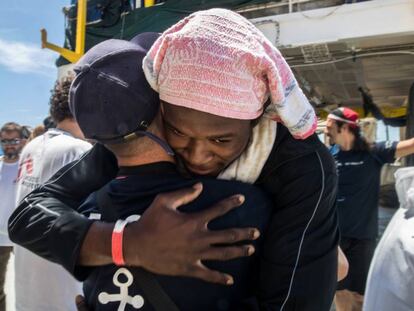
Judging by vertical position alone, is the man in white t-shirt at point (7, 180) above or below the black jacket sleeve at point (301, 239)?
below

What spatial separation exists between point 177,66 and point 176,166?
268 millimetres

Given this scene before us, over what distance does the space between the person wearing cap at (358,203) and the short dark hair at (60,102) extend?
8.73ft

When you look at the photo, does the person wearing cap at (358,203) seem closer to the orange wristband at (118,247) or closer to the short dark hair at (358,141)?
the short dark hair at (358,141)

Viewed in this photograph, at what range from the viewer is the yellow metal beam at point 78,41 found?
23.7ft

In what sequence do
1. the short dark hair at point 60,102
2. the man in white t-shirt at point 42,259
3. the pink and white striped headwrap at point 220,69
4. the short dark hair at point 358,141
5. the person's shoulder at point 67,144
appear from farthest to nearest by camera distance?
the short dark hair at point 358,141
the short dark hair at point 60,102
the person's shoulder at point 67,144
the man in white t-shirt at point 42,259
the pink and white striped headwrap at point 220,69

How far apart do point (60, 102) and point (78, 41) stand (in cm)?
525

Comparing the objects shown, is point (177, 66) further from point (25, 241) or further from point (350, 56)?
point (350, 56)

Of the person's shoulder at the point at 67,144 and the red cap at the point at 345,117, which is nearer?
the person's shoulder at the point at 67,144

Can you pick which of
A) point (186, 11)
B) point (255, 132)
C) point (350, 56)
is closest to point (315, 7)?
point (350, 56)

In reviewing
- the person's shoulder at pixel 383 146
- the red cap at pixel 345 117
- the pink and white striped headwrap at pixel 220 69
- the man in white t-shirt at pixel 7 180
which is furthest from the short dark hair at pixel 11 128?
the pink and white striped headwrap at pixel 220 69

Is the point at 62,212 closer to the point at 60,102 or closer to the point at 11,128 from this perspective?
the point at 60,102

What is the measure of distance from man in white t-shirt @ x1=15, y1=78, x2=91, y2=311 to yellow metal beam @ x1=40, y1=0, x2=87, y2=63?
17.0 feet

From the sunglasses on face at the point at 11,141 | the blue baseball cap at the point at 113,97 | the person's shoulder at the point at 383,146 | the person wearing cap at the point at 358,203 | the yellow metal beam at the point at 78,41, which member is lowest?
the person wearing cap at the point at 358,203

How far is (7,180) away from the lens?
376 centimetres
